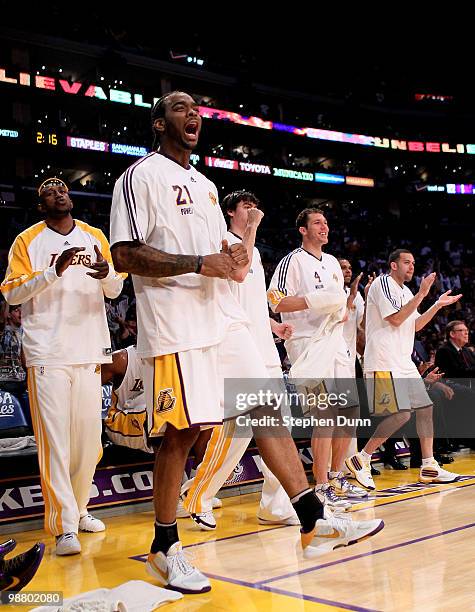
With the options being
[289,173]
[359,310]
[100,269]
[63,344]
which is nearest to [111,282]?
[100,269]

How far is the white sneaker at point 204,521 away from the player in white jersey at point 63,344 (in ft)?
2.12

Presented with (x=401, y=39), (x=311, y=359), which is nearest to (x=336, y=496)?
(x=311, y=359)

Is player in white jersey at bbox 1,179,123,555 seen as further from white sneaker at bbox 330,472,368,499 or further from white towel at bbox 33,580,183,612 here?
white sneaker at bbox 330,472,368,499

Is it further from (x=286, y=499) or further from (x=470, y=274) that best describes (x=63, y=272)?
(x=470, y=274)

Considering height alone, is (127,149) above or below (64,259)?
above

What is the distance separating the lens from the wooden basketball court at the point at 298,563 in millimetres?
3082

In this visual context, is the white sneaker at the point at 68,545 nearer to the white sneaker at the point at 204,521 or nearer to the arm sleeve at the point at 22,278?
the white sneaker at the point at 204,521

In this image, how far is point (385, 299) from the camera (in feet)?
21.6

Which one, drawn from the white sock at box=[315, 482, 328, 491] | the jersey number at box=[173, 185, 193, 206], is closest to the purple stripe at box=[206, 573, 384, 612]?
the jersey number at box=[173, 185, 193, 206]

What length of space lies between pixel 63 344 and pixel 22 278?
0.48 m

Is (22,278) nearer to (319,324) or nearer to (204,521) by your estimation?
(204,521)

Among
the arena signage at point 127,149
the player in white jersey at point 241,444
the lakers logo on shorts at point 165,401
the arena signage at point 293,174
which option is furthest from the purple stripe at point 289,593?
the arena signage at point 293,174

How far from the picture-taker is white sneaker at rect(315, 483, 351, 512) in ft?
17.1

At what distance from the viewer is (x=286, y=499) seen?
16.0ft
